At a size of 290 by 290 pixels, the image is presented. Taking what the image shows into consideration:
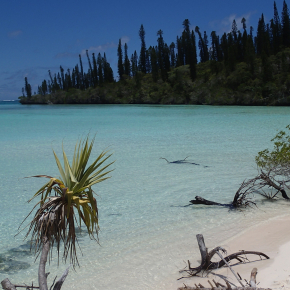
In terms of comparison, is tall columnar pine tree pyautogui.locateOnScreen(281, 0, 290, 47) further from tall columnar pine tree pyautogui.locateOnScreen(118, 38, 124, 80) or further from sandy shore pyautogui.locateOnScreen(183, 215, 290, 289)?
sandy shore pyautogui.locateOnScreen(183, 215, 290, 289)

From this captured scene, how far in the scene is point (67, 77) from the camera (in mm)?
96375

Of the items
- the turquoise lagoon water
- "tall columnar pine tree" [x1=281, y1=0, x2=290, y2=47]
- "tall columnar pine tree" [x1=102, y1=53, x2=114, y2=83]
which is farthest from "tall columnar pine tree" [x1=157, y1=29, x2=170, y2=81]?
the turquoise lagoon water

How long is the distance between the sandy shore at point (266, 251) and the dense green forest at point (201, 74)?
38522mm

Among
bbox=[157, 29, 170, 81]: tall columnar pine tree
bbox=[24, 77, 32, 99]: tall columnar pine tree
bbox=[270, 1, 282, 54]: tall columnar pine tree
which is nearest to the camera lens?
bbox=[270, 1, 282, 54]: tall columnar pine tree

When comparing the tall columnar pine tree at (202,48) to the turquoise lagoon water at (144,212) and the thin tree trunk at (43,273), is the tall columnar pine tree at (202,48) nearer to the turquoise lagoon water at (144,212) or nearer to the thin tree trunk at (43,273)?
the turquoise lagoon water at (144,212)

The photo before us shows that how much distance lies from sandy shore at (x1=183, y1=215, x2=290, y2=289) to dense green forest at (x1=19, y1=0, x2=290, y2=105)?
3852 cm

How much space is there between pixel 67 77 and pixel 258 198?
314 feet

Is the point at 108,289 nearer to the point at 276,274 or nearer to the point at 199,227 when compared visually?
the point at 276,274

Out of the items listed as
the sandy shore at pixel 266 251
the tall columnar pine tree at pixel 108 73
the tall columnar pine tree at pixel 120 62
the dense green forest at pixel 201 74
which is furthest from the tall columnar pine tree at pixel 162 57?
the sandy shore at pixel 266 251

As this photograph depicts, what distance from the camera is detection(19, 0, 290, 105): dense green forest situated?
4544cm

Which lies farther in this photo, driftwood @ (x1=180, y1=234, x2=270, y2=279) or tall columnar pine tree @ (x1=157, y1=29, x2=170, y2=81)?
tall columnar pine tree @ (x1=157, y1=29, x2=170, y2=81)

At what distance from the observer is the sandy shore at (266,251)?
3.16 m

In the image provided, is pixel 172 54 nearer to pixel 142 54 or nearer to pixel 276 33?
pixel 142 54

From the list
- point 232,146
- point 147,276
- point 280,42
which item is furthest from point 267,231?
point 280,42
